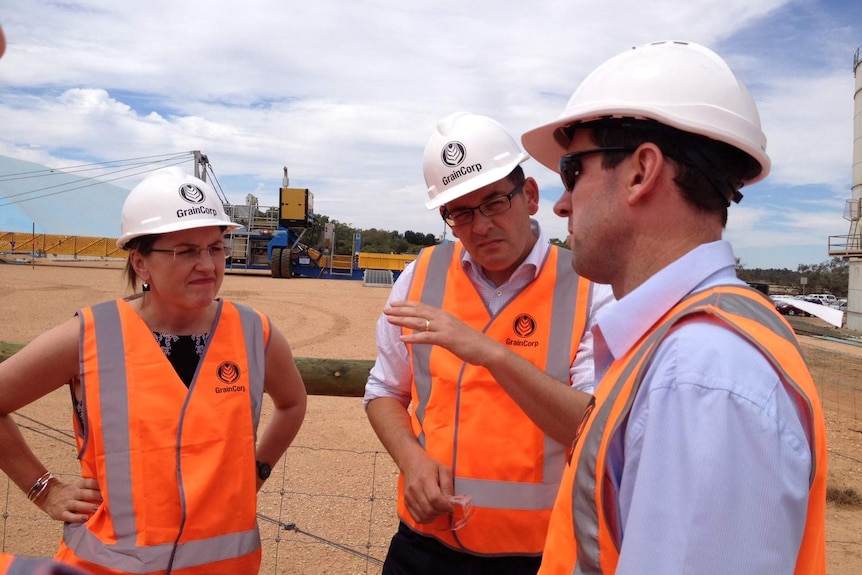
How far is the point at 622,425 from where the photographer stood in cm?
105

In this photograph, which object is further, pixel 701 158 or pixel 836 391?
pixel 836 391

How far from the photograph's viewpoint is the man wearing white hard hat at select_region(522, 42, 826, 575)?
0.89m

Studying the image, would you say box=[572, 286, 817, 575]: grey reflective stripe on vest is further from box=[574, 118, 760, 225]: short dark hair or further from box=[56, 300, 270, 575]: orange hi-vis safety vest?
box=[56, 300, 270, 575]: orange hi-vis safety vest

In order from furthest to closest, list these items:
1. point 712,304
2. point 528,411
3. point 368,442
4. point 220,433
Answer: point 368,442 < point 220,433 < point 528,411 < point 712,304

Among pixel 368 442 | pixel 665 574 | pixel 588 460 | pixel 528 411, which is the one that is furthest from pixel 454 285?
pixel 368 442

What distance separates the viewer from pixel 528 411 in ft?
6.50

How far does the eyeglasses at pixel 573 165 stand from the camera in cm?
131

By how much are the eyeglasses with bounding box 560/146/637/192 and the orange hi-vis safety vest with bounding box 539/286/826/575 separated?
337 mm

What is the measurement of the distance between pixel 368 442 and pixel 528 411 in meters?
5.02

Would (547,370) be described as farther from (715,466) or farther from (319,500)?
(319,500)

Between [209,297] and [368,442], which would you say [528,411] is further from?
[368,442]

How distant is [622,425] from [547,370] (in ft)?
3.78

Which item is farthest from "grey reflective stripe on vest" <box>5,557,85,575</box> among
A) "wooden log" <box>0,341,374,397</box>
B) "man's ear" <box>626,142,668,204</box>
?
"wooden log" <box>0,341,374,397</box>

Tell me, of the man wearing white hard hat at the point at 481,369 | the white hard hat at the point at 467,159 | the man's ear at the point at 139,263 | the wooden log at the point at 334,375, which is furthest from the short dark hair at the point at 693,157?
the wooden log at the point at 334,375
